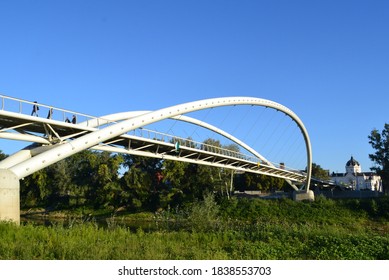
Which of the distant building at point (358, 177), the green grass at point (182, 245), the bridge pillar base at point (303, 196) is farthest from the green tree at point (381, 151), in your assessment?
the distant building at point (358, 177)

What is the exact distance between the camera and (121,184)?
5353 centimetres

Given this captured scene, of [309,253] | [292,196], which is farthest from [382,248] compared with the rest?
[292,196]

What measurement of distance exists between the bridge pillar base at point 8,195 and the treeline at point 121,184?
101ft

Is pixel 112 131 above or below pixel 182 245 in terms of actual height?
above

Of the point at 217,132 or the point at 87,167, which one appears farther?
the point at 87,167

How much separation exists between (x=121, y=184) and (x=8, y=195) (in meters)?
35.0

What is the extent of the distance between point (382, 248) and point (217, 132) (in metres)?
33.6

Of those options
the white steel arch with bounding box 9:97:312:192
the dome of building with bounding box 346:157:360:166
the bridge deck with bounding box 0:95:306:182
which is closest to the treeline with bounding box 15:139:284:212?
the bridge deck with bounding box 0:95:306:182

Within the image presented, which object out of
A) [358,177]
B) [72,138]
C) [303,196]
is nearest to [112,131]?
[72,138]

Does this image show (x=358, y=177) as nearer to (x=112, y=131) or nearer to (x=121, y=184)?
(x=121, y=184)

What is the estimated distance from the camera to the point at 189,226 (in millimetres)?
17859

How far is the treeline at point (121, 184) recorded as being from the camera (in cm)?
5172

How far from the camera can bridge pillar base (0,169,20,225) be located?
18562 mm
